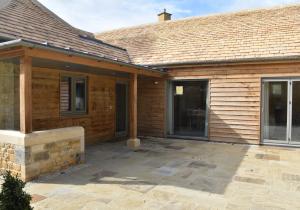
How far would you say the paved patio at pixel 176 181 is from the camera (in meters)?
4.40

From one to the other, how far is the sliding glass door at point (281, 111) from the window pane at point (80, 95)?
6208 millimetres

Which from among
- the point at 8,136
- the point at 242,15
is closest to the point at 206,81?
the point at 242,15

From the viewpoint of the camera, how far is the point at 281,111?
905 centimetres

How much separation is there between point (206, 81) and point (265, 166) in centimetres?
436

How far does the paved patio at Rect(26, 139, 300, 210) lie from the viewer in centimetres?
440

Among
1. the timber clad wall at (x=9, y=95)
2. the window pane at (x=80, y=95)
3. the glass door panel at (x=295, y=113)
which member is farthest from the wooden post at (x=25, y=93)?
the glass door panel at (x=295, y=113)

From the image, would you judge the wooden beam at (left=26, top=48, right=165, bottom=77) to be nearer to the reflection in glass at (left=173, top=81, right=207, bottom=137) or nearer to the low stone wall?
the low stone wall

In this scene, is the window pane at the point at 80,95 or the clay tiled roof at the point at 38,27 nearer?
the clay tiled roof at the point at 38,27

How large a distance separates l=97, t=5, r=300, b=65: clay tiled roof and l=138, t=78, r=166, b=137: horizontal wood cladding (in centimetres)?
91

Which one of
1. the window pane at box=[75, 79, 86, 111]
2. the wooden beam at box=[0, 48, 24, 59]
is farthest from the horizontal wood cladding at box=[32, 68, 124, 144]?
the wooden beam at box=[0, 48, 24, 59]

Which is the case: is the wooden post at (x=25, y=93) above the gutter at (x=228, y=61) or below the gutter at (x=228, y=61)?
below

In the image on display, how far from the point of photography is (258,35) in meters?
10.0

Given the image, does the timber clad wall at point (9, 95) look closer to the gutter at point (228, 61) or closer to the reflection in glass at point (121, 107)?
the reflection in glass at point (121, 107)

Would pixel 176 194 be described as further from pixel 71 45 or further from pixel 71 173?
pixel 71 45
